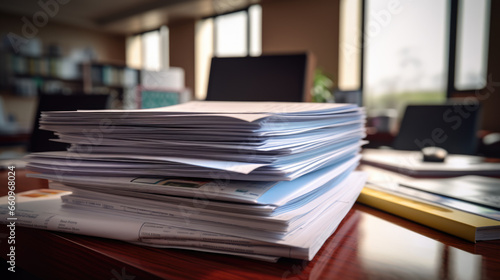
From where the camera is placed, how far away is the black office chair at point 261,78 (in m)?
1.09

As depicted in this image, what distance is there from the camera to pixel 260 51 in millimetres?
5824

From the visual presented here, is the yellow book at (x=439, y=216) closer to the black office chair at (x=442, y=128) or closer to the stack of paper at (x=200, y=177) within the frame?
the stack of paper at (x=200, y=177)

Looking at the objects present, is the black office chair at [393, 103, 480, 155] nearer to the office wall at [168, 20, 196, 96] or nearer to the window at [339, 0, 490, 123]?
the window at [339, 0, 490, 123]

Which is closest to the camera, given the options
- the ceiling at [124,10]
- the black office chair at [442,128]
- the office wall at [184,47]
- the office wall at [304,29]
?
the black office chair at [442,128]

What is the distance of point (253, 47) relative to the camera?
598cm

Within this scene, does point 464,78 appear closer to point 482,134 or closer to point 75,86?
point 482,134

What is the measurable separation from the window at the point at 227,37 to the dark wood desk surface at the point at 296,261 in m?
5.59

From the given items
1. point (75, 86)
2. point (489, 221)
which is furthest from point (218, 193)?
point (75, 86)

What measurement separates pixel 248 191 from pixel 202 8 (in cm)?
640

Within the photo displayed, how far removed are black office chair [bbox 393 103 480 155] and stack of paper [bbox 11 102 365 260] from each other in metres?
2.01

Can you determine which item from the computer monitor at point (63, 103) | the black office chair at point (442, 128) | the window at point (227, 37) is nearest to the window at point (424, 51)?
the black office chair at point (442, 128)

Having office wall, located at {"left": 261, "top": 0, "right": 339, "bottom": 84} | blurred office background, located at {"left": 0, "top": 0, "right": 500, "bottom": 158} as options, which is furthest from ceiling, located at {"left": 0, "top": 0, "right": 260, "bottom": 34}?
office wall, located at {"left": 261, "top": 0, "right": 339, "bottom": 84}

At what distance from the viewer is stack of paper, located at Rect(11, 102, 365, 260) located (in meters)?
0.31

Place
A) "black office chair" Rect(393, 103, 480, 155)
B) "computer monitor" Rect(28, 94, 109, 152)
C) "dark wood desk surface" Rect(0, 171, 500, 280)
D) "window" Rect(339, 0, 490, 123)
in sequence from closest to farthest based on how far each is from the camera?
"dark wood desk surface" Rect(0, 171, 500, 280) → "computer monitor" Rect(28, 94, 109, 152) → "black office chair" Rect(393, 103, 480, 155) → "window" Rect(339, 0, 490, 123)
